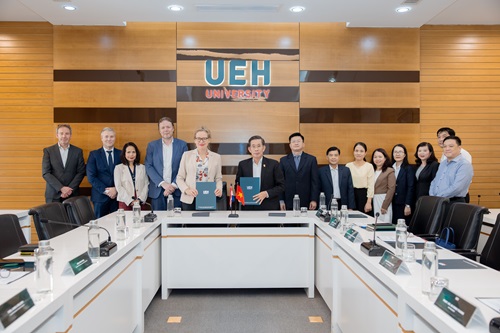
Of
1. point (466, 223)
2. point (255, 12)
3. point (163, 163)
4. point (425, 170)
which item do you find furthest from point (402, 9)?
point (163, 163)

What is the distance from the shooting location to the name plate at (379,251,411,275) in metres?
1.98

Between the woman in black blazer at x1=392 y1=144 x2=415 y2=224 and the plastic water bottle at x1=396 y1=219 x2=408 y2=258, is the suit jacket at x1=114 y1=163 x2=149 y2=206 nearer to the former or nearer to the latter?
the woman in black blazer at x1=392 y1=144 x2=415 y2=224

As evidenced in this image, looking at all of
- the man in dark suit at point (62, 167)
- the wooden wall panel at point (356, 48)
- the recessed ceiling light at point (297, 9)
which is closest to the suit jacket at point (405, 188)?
the wooden wall panel at point (356, 48)

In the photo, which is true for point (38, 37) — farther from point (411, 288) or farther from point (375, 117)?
point (411, 288)

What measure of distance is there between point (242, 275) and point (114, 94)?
342 cm

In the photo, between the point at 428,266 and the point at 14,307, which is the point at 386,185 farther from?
the point at 14,307

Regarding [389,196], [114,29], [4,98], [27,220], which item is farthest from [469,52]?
[4,98]

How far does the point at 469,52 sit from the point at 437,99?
92 centimetres

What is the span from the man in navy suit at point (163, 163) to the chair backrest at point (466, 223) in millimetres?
3203

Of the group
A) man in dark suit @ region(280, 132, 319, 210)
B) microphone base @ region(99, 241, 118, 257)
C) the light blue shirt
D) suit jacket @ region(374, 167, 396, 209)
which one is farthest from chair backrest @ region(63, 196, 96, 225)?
the light blue shirt

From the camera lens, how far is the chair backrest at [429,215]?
3.45 m

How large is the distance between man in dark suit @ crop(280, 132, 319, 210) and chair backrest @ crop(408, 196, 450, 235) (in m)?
1.39

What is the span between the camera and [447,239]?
3080 mm

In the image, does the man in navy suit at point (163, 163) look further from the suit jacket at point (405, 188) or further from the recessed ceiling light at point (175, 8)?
the suit jacket at point (405, 188)
